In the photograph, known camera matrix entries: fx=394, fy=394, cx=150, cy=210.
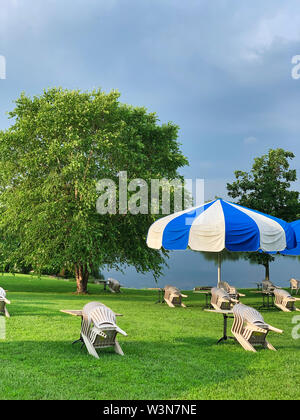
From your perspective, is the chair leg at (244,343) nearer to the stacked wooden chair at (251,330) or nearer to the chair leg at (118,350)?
the stacked wooden chair at (251,330)

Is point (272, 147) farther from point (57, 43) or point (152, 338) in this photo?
point (152, 338)

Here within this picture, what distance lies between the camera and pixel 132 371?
6730 millimetres

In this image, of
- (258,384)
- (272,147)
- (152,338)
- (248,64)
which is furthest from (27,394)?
(272,147)

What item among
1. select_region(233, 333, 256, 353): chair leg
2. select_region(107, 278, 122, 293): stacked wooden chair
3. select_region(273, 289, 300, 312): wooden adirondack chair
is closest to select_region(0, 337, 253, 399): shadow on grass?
select_region(233, 333, 256, 353): chair leg

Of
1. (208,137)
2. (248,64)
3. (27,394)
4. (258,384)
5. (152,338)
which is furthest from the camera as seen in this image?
(208,137)

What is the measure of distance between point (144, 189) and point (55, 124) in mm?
6014

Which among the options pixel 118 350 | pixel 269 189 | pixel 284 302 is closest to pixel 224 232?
pixel 118 350

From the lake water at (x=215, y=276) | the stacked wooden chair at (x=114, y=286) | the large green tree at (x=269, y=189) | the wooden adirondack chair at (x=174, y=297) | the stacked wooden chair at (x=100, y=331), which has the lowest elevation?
the lake water at (x=215, y=276)

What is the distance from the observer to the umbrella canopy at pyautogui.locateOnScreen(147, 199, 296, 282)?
10633mm

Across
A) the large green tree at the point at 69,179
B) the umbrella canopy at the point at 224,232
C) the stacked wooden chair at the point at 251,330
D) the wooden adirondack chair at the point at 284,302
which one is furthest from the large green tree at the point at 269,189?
the stacked wooden chair at the point at 251,330

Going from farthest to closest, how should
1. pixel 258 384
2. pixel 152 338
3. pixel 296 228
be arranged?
1. pixel 296 228
2. pixel 152 338
3. pixel 258 384

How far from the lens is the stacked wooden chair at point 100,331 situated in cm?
773

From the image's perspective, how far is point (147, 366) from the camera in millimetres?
7051

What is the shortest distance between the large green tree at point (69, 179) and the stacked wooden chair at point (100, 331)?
11.3m
